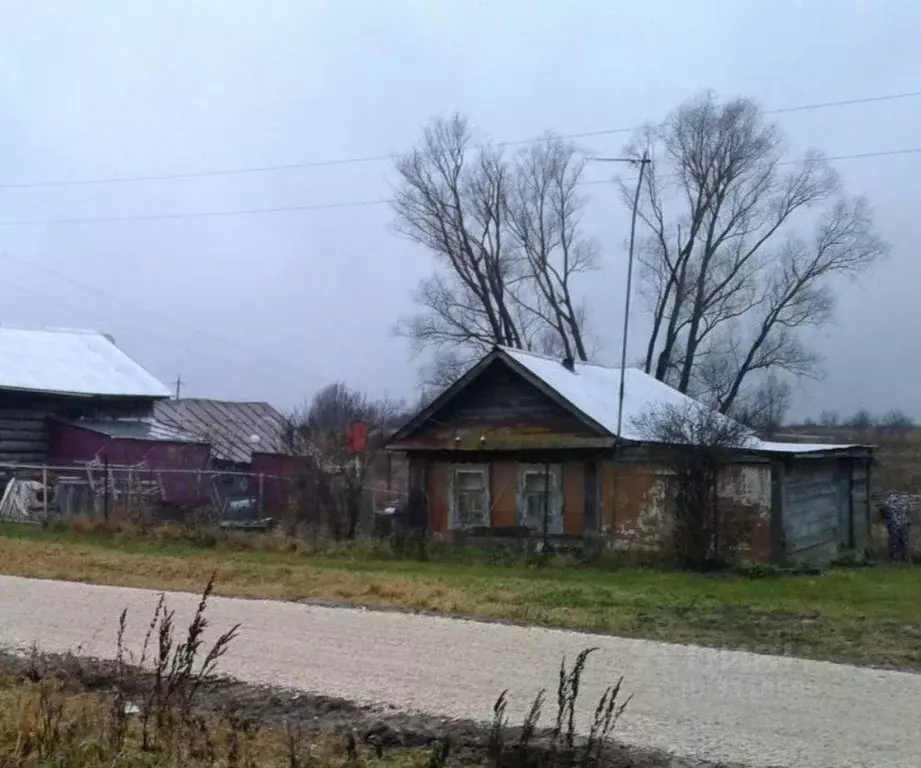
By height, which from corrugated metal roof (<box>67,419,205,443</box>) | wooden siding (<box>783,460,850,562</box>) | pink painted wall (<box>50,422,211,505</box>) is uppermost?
corrugated metal roof (<box>67,419,205,443</box>)

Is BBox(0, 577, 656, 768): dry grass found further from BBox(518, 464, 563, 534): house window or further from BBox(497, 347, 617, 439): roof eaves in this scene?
BBox(518, 464, 563, 534): house window

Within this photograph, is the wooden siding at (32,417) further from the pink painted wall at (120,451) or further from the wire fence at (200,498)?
the wire fence at (200,498)

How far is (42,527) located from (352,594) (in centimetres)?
1292

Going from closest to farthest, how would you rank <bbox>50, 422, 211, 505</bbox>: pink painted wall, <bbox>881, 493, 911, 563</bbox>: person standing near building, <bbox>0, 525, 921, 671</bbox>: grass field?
<bbox>0, 525, 921, 671</bbox>: grass field < <bbox>881, 493, 911, 563</bbox>: person standing near building < <bbox>50, 422, 211, 505</bbox>: pink painted wall

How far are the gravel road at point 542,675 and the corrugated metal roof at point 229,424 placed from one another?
28.8 metres

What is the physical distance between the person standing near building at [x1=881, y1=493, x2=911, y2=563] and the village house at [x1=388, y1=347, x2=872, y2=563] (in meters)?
1.02

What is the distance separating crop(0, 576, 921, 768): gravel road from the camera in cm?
838

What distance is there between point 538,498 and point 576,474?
110cm

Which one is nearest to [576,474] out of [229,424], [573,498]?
[573,498]

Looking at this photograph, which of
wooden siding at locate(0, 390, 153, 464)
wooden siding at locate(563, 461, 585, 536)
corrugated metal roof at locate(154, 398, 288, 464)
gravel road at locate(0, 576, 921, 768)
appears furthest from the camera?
corrugated metal roof at locate(154, 398, 288, 464)

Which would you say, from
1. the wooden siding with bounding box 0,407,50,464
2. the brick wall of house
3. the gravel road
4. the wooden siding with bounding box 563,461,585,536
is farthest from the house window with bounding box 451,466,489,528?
the wooden siding with bounding box 0,407,50,464

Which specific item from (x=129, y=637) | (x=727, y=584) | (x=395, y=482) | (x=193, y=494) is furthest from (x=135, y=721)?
(x=395, y=482)

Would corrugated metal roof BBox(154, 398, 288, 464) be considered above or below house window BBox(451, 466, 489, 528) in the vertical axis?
above

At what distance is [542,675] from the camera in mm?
10555
